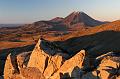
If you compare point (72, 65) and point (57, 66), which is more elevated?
point (72, 65)

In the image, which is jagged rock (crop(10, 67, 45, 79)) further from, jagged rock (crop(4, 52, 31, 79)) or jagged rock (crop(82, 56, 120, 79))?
jagged rock (crop(82, 56, 120, 79))

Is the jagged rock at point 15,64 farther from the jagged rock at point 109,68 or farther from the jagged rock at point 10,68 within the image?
the jagged rock at point 109,68

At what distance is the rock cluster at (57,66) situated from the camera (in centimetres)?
1950

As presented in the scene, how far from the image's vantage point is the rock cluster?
19.5 m

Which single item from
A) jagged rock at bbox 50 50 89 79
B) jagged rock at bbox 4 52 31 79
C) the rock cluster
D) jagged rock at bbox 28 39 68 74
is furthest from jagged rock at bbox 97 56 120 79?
jagged rock at bbox 4 52 31 79

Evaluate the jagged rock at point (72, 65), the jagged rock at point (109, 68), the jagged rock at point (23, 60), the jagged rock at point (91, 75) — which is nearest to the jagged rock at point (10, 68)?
the jagged rock at point (23, 60)

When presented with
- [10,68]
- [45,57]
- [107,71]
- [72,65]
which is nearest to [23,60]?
[10,68]

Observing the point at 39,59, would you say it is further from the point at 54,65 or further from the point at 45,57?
the point at 54,65

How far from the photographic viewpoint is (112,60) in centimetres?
2000

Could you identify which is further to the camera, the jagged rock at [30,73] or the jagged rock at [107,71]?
the jagged rock at [30,73]

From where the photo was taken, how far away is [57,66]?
22.6 meters

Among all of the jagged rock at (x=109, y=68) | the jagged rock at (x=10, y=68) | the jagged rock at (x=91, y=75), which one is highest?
the jagged rock at (x=109, y=68)

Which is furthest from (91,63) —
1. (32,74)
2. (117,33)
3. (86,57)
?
(117,33)

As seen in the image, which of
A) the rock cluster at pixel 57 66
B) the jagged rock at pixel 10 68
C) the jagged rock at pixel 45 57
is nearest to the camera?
the rock cluster at pixel 57 66
